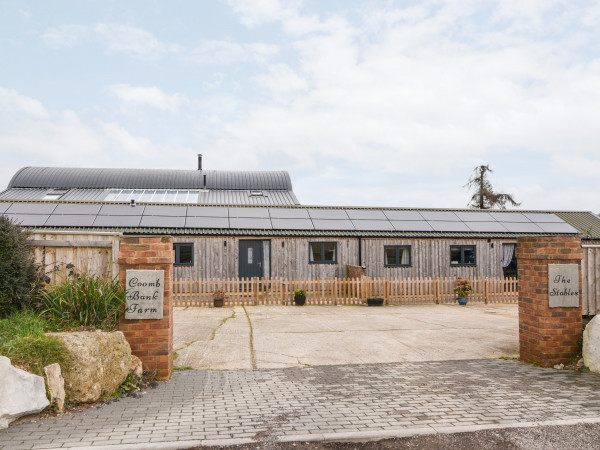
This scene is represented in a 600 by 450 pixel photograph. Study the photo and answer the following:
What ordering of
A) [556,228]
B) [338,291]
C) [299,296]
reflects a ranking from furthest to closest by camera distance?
[556,228] → [338,291] → [299,296]

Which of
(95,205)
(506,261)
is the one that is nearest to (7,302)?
(95,205)

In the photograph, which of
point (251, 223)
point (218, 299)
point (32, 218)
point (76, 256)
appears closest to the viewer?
point (76, 256)

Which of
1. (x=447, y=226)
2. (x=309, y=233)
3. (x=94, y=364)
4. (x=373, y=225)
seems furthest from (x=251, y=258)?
(x=94, y=364)

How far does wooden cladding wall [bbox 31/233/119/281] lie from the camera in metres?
7.27

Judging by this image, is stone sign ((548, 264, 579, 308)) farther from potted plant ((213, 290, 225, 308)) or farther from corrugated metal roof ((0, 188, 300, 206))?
corrugated metal roof ((0, 188, 300, 206))

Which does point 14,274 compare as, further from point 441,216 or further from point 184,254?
point 441,216

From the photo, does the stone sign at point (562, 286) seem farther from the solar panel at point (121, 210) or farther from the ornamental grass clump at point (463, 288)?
the solar panel at point (121, 210)

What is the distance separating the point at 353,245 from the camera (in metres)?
20.3

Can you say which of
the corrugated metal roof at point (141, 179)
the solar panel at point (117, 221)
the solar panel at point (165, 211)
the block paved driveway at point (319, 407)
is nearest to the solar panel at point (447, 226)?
the solar panel at point (165, 211)

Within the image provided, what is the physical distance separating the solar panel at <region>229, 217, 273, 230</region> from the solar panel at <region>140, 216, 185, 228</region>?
2.29 metres

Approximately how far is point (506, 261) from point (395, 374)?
61.0ft

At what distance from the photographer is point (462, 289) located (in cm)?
1866

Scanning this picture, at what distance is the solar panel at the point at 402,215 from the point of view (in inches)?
880

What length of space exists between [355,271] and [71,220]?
42.9ft
